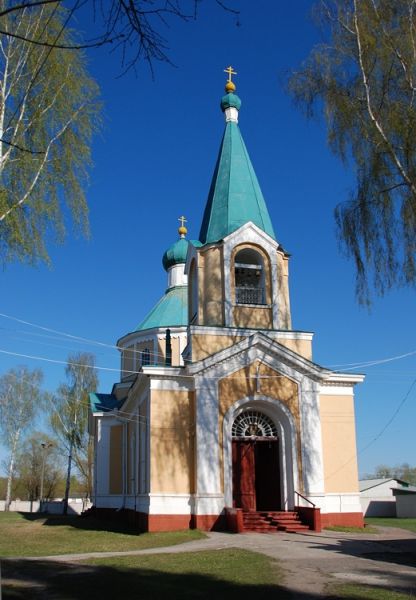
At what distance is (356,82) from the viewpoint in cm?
1299

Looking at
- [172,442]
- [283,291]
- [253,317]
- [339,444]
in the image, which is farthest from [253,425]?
[283,291]

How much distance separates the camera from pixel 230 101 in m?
24.6

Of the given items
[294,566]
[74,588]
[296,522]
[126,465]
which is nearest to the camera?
[74,588]

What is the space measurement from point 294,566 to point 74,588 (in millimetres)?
4018

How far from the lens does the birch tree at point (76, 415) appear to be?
41.2 m

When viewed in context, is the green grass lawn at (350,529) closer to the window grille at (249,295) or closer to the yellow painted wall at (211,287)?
the yellow painted wall at (211,287)

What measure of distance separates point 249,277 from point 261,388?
4.60 m

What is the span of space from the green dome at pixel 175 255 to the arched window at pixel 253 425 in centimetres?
1412

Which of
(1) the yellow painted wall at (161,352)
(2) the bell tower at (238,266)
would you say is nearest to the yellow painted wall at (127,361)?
(1) the yellow painted wall at (161,352)

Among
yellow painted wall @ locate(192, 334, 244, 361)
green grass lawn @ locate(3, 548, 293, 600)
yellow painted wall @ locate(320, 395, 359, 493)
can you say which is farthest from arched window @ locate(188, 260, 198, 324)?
green grass lawn @ locate(3, 548, 293, 600)

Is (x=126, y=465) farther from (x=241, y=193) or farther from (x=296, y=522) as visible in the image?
(x=241, y=193)

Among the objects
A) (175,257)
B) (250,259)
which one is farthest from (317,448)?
(175,257)

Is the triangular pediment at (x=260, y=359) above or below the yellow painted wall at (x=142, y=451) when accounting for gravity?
above

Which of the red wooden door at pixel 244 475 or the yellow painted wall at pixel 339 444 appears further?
the yellow painted wall at pixel 339 444
